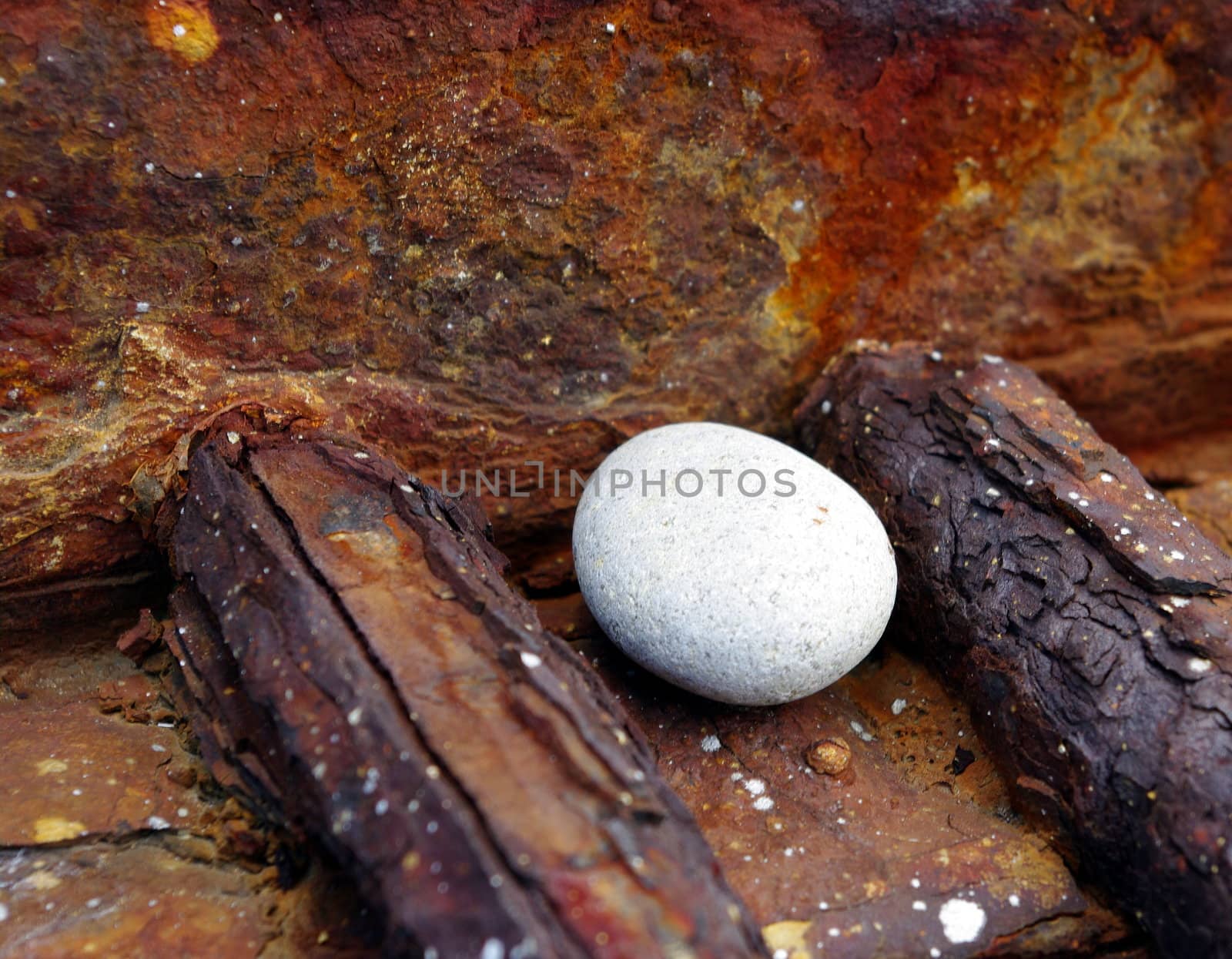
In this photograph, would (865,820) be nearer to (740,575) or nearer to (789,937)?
(789,937)

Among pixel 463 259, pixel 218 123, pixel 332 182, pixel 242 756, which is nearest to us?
pixel 242 756

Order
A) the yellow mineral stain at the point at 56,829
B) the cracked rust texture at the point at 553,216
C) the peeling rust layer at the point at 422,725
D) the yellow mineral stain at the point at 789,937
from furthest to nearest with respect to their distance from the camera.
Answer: the cracked rust texture at the point at 553,216 < the yellow mineral stain at the point at 56,829 < the yellow mineral stain at the point at 789,937 < the peeling rust layer at the point at 422,725

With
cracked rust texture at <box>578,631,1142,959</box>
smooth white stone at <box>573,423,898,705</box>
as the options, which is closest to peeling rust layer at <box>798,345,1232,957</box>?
cracked rust texture at <box>578,631,1142,959</box>

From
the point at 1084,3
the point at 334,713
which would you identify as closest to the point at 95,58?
the point at 334,713

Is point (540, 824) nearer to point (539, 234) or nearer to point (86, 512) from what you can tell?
point (86, 512)

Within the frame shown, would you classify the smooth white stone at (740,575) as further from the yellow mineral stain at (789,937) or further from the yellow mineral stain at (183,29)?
the yellow mineral stain at (183,29)

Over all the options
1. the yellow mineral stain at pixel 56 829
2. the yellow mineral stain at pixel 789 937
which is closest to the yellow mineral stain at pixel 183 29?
the yellow mineral stain at pixel 56 829
